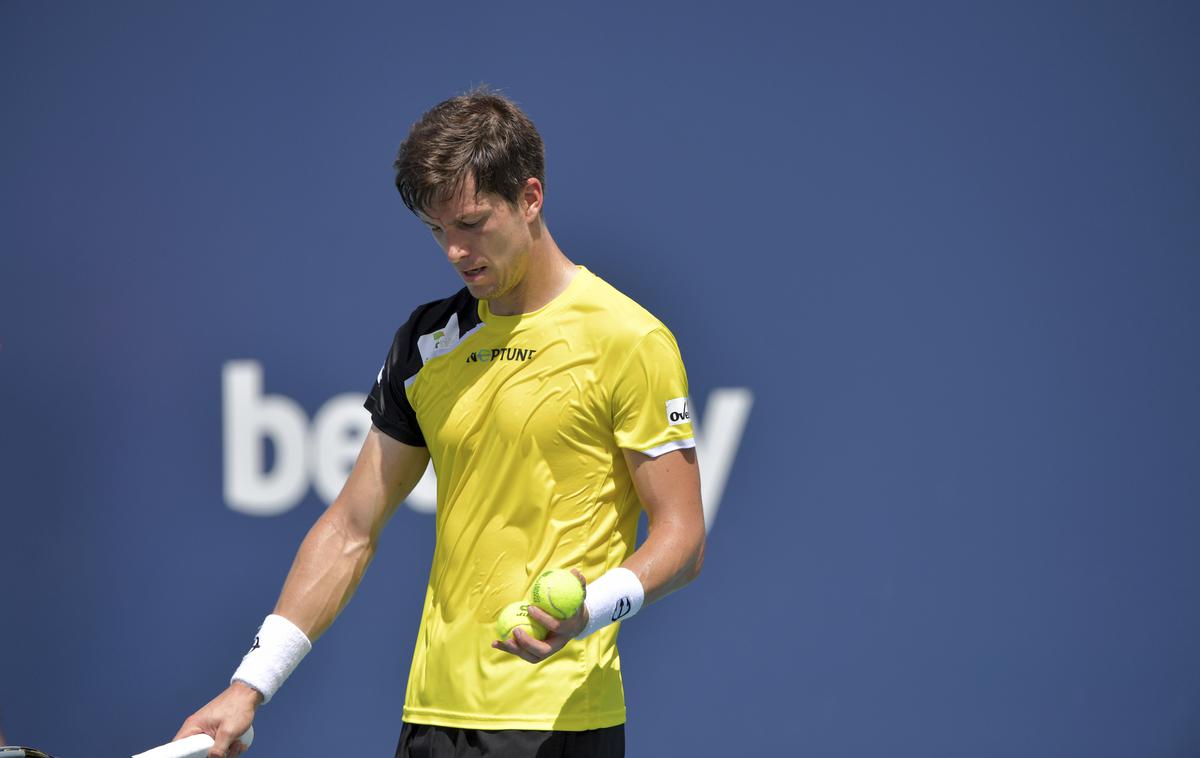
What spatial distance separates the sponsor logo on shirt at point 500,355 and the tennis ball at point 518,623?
47 centimetres

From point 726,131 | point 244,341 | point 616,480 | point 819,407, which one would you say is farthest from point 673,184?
point 616,480

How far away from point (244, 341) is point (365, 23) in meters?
1.00

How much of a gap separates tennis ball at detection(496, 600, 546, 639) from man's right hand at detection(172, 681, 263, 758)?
1.67 ft

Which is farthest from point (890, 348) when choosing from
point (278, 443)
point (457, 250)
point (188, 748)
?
point (188, 748)

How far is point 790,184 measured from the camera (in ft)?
13.6

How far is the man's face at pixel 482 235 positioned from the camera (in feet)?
7.30

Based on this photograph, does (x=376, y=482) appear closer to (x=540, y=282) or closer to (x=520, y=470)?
(x=520, y=470)

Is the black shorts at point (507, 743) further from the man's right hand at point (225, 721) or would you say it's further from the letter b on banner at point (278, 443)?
the letter b on banner at point (278, 443)

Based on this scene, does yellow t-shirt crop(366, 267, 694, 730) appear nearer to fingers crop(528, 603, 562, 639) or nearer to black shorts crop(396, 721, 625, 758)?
black shorts crop(396, 721, 625, 758)

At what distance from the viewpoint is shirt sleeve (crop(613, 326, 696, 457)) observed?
7.38 ft

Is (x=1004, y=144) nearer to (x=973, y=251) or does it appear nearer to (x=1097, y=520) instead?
(x=973, y=251)

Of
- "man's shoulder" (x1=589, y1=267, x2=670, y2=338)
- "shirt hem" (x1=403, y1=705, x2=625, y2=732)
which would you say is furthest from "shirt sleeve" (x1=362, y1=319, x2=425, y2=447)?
"shirt hem" (x1=403, y1=705, x2=625, y2=732)

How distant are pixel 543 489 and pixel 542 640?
0.35m

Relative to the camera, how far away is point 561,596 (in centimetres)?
196
